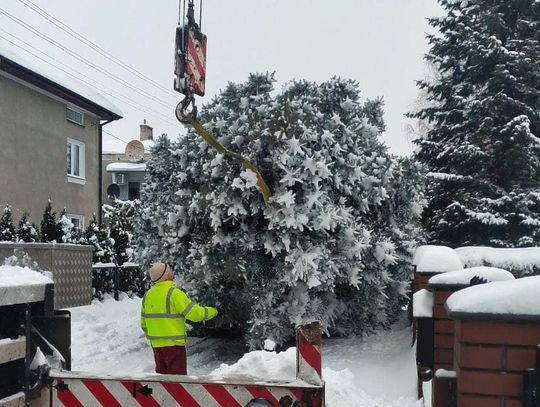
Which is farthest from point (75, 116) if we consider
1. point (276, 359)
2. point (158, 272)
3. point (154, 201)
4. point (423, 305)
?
point (423, 305)

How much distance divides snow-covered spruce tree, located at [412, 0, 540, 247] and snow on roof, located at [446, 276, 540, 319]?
31.3 ft

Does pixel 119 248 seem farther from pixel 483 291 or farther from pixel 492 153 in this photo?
pixel 483 291

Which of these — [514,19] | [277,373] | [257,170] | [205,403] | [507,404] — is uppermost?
[514,19]

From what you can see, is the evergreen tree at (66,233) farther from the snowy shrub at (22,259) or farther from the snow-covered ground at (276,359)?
the snowy shrub at (22,259)

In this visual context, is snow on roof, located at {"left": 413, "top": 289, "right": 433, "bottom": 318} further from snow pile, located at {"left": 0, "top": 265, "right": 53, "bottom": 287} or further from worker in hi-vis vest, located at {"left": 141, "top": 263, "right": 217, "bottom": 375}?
snow pile, located at {"left": 0, "top": 265, "right": 53, "bottom": 287}

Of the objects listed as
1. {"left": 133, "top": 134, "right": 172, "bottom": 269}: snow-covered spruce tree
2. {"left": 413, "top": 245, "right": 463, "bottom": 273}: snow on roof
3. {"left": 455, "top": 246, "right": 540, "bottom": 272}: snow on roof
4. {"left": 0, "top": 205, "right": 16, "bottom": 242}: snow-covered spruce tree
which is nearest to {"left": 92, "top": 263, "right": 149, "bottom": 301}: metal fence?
{"left": 0, "top": 205, "right": 16, "bottom": 242}: snow-covered spruce tree

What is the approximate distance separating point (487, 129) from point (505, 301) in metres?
10.5

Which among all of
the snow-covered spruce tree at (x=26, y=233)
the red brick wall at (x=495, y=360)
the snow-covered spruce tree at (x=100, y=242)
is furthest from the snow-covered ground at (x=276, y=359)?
the snow-covered spruce tree at (x=100, y=242)

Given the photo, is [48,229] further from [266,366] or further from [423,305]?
[423,305]

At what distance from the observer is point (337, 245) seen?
7367 mm

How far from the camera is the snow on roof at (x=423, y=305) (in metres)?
4.23

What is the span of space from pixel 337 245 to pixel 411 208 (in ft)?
6.05

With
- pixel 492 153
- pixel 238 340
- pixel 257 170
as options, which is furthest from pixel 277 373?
pixel 492 153

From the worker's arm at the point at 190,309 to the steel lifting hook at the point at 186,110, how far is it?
6.57 feet
